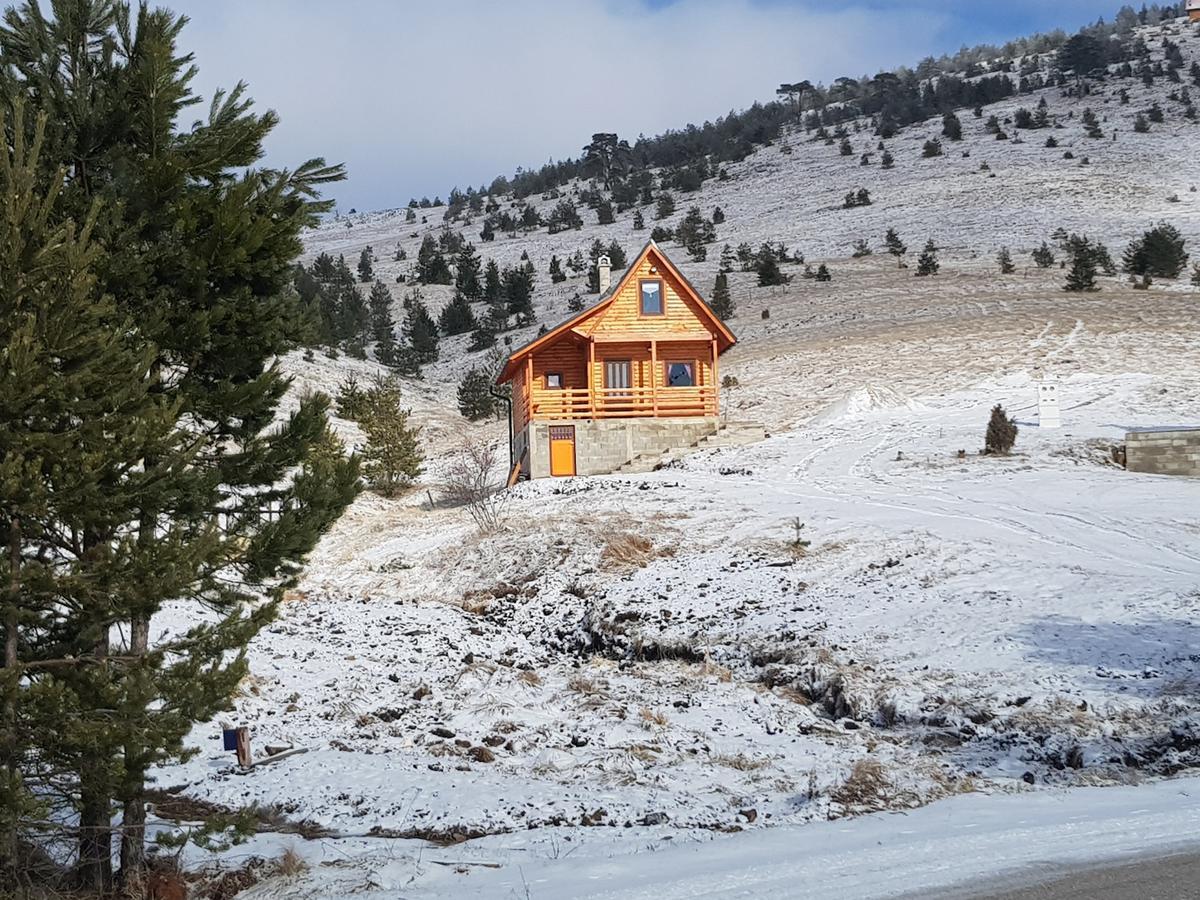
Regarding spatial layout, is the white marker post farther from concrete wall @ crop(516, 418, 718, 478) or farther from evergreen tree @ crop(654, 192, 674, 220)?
evergreen tree @ crop(654, 192, 674, 220)

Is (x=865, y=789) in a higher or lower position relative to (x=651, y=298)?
lower

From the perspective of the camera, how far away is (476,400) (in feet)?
167

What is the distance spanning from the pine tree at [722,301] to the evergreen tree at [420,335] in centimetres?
1936

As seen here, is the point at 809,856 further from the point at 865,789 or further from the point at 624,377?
the point at 624,377

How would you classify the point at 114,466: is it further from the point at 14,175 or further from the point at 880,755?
the point at 880,755

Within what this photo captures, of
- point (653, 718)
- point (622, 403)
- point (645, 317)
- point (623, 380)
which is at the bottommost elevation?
point (653, 718)

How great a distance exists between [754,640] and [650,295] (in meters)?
21.6

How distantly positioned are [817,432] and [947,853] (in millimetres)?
27408

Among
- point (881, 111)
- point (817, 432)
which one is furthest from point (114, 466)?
point (881, 111)

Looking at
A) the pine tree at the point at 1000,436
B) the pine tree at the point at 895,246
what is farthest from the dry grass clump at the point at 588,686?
the pine tree at the point at 895,246

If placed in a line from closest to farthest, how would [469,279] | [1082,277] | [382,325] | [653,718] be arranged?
[653,718] → [1082,277] → [382,325] → [469,279]

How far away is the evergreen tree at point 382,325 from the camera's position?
65431 millimetres

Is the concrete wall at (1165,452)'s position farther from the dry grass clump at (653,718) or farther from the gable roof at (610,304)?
the dry grass clump at (653,718)

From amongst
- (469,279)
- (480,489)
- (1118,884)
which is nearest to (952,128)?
(469,279)
